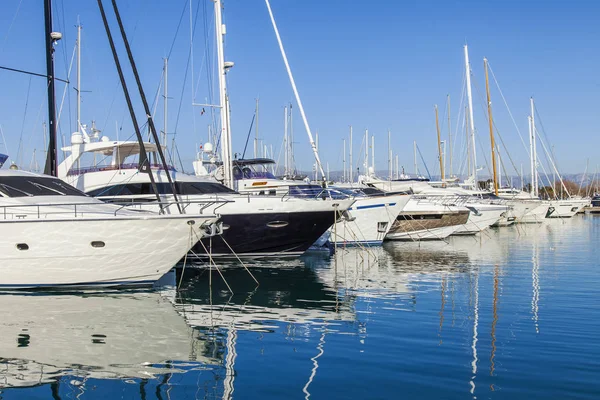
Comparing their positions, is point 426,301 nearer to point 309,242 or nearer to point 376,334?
point 376,334

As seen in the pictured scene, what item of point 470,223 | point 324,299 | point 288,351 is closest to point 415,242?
point 470,223

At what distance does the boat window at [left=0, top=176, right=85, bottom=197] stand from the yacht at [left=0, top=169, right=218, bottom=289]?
208 millimetres

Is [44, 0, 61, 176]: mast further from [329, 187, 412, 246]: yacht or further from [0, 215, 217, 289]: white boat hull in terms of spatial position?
[329, 187, 412, 246]: yacht

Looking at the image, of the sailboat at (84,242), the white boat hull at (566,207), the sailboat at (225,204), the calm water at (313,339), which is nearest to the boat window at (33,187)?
the sailboat at (84,242)

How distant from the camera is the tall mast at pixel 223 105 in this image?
23.3 meters

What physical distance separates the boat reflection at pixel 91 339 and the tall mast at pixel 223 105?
33.4 feet

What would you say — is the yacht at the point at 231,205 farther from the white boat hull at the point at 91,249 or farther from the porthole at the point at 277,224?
the white boat hull at the point at 91,249

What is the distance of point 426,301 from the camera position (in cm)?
1319

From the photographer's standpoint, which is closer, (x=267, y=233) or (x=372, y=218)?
(x=267, y=233)

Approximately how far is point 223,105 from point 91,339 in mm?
14835

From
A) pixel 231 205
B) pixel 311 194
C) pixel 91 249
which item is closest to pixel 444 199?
pixel 311 194

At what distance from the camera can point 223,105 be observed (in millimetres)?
23531

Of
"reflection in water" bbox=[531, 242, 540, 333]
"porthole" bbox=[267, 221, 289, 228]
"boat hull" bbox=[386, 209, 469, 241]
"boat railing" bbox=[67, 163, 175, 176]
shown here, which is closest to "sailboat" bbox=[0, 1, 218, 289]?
"porthole" bbox=[267, 221, 289, 228]

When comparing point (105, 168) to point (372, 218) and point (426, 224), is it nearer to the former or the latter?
point (372, 218)
